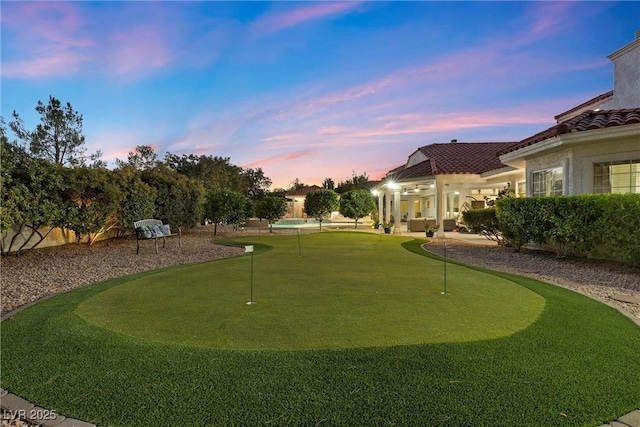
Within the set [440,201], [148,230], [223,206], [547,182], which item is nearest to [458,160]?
[440,201]

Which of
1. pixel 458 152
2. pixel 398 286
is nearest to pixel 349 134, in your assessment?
pixel 458 152

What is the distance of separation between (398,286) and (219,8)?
11232mm

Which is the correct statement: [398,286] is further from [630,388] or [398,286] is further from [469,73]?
[469,73]

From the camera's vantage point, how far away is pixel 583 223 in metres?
8.42

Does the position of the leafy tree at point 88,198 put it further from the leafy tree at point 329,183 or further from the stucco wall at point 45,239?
the leafy tree at point 329,183

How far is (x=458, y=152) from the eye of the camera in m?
22.7

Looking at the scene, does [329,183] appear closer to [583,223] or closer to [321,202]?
[321,202]

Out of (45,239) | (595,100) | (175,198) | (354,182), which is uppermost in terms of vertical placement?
(595,100)

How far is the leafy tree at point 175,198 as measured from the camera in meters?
15.3

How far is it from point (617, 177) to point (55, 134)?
27.0m

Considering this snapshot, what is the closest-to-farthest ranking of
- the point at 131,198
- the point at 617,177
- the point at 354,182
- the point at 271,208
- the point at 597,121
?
the point at 597,121
the point at 617,177
the point at 131,198
the point at 271,208
the point at 354,182

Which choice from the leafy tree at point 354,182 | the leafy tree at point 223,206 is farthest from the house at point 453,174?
the leafy tree at point 354,182

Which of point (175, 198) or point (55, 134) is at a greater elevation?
point (55, 134)

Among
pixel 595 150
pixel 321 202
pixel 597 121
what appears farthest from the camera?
pixel 321 202
